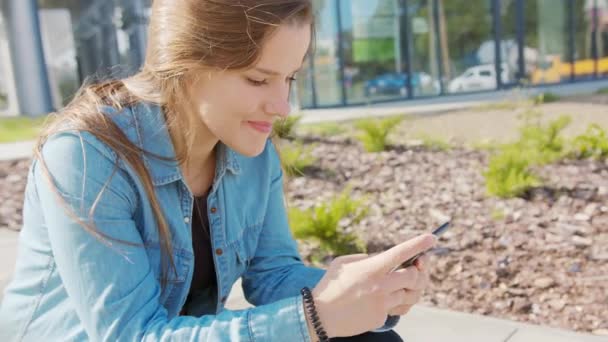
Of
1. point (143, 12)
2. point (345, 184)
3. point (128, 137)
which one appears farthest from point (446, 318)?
point (143, 12)

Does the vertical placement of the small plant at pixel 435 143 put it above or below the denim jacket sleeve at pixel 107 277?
below

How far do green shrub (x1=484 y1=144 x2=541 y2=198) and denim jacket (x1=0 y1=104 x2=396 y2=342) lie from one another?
2516 millimetres

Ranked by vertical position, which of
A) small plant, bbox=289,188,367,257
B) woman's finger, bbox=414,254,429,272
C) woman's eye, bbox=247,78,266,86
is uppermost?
woman's eye, bbox=247,78,266,86

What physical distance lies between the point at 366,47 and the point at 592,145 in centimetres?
1016

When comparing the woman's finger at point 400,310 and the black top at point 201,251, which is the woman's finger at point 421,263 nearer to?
the woman's finger at point 400,310

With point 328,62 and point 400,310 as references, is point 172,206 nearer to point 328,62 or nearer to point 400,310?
point 400,310

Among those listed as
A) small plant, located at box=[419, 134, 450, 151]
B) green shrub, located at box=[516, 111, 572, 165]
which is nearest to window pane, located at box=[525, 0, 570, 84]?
small plant, located at box=[419, 134, 450, 151]

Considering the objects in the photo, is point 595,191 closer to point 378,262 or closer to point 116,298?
point 378,262

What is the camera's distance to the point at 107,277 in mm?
1216

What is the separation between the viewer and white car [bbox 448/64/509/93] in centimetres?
1596

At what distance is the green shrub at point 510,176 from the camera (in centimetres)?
392

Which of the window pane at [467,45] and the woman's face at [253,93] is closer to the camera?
the woman's face at [253,93]

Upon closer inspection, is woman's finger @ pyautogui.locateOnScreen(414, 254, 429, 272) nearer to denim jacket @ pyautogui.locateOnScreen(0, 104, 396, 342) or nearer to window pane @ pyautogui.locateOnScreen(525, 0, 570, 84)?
denim jacket @ pyautogui.locateOnScreen(0, 104, 396, 342)

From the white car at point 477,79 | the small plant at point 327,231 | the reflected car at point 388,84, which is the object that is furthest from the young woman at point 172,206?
the white car at point 477,79
